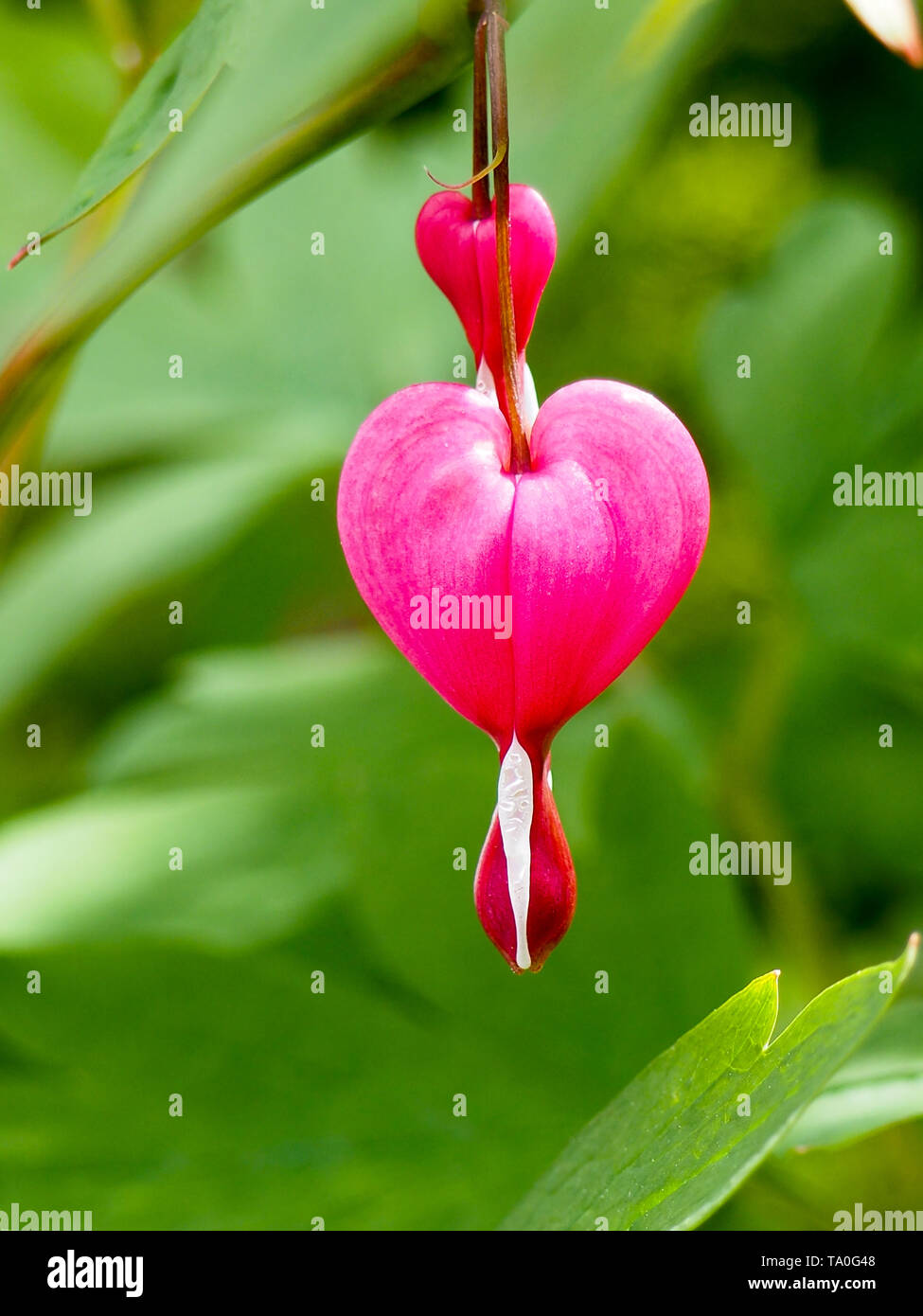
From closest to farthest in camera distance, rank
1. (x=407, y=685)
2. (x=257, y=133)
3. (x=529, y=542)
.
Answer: (x=529, y=542) < (x=257, y=133) < (x=407, y=685)

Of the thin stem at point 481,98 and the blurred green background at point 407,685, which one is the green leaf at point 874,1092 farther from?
the thin stem at point 481,98

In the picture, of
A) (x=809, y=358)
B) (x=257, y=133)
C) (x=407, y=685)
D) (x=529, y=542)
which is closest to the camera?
(x=529, y=542)

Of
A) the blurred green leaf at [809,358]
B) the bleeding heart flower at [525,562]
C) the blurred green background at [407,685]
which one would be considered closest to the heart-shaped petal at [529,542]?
the bleeding heart flower at [525,562]

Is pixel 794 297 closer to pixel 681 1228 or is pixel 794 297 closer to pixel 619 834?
pixel 619 834

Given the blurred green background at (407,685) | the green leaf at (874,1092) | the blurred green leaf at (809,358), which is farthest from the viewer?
the blurred green leaf at (809,358)

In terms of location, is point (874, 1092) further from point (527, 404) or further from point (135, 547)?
point (135, 547)

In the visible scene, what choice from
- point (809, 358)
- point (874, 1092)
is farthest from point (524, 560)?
point (809, 358)

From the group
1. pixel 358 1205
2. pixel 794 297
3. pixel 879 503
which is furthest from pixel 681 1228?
pixel 794 297
